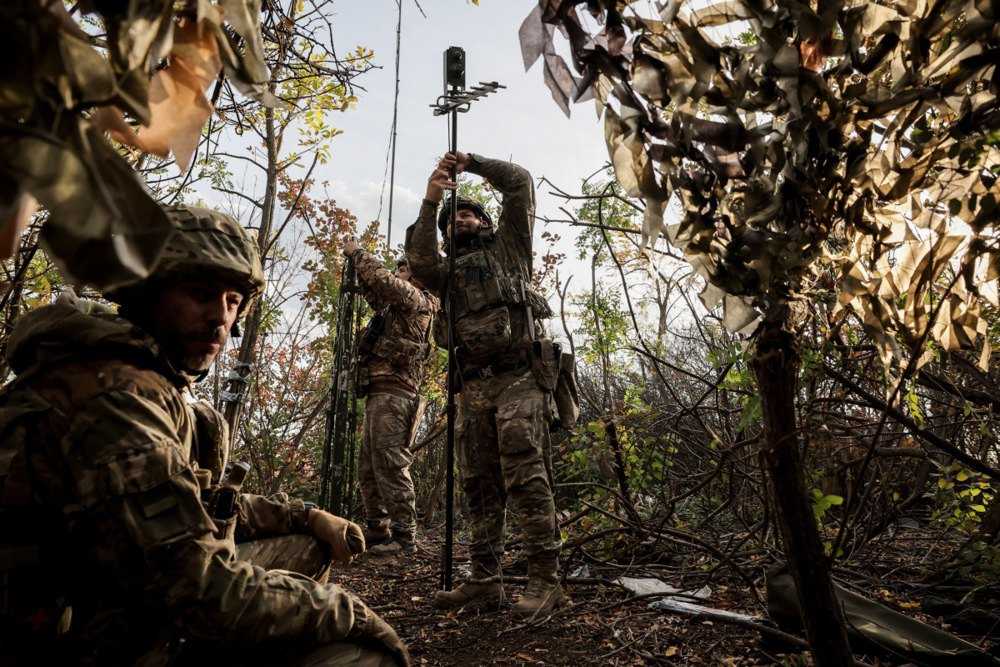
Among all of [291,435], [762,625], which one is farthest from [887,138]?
[291,435]

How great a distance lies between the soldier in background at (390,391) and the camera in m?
5.15

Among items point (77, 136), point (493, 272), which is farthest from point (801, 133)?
point (493, 272)

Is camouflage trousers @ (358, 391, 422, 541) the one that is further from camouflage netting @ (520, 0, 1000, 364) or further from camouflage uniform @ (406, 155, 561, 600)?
camouflage netting @ (520, 0, 1000, 364)

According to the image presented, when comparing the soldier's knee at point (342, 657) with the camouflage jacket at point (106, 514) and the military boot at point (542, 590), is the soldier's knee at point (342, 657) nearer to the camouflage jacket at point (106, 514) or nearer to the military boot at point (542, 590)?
the camouflage jacket at point (106, 514)

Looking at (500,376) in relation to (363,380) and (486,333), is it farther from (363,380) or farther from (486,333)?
(363,380)

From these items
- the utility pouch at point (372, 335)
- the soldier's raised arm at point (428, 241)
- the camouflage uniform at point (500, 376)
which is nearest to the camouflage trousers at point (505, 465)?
the camouflage uniform at point (500, 376)

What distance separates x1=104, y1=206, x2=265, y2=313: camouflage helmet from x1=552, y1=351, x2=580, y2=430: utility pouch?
2388 millimetres

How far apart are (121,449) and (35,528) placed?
0.26 metres

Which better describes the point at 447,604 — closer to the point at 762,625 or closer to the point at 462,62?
the point at 762,625

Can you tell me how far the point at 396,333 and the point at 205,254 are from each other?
388 cm

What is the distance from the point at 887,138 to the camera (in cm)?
117

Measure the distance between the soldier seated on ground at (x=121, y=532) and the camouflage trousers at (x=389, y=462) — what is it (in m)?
3.78

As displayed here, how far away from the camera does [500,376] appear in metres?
3.55

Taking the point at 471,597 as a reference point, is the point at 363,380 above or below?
above
